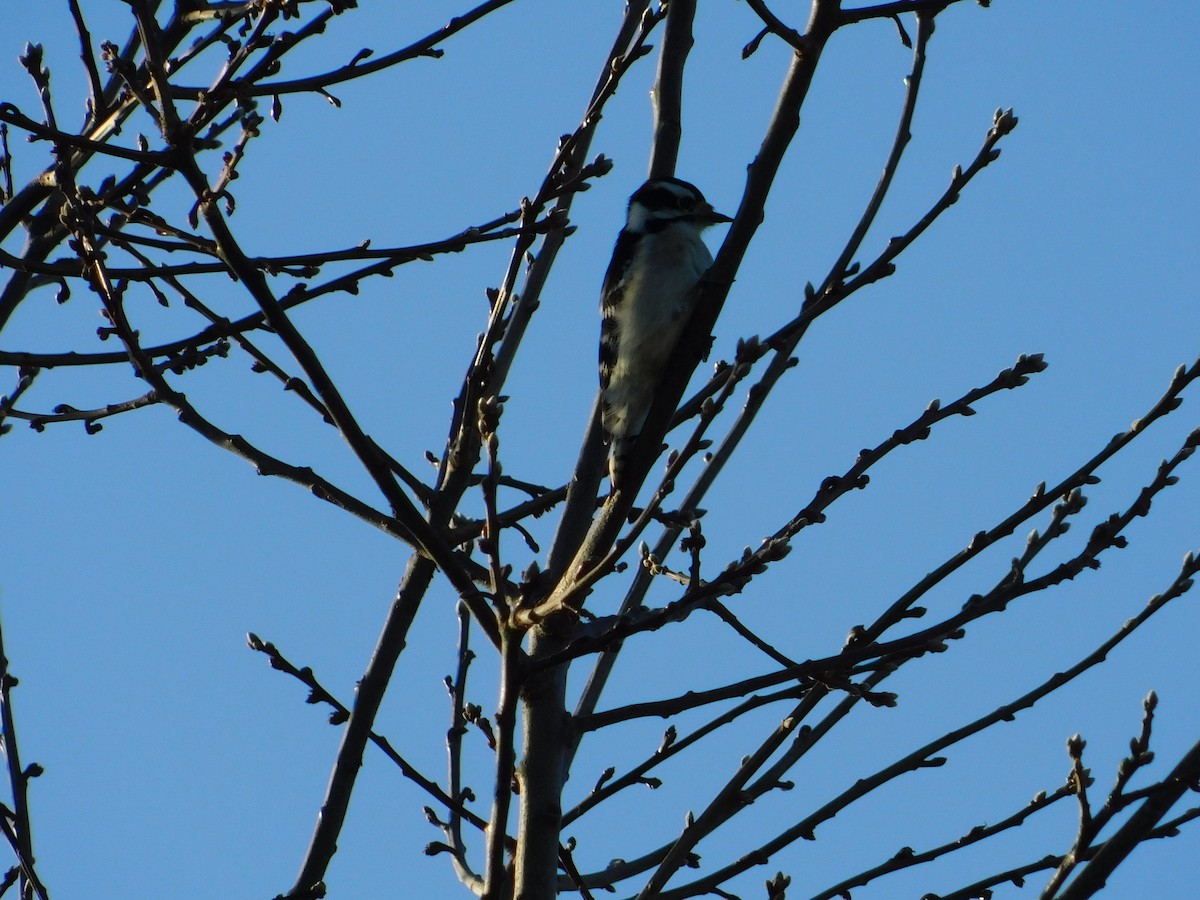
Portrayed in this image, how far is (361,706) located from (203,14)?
233 cm

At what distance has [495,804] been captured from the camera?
126 inches

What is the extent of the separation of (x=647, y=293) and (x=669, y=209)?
1.39 feet

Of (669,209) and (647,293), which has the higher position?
(669,209)

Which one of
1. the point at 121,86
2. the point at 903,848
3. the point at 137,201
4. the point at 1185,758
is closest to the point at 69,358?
the point at 137,201

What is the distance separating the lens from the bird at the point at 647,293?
5.05m

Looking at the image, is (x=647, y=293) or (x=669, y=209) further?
(x=669, y=209)

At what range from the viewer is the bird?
5055mm

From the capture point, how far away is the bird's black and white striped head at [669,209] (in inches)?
213

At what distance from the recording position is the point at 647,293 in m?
5.43

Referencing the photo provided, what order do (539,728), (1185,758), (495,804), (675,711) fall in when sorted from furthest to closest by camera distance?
(539,728)
(675,711)
(1185,758)
(495,804)

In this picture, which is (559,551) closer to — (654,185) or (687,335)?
(687,335)

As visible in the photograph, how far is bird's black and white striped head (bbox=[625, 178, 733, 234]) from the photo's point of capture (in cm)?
541

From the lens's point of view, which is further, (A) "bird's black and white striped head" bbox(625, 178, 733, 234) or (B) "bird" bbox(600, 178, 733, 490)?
(A) "bird's black and white striped head" bbox(625, 178, 733, 234)

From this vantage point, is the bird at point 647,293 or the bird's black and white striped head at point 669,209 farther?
the bird's black and white striped head at point 669,209
